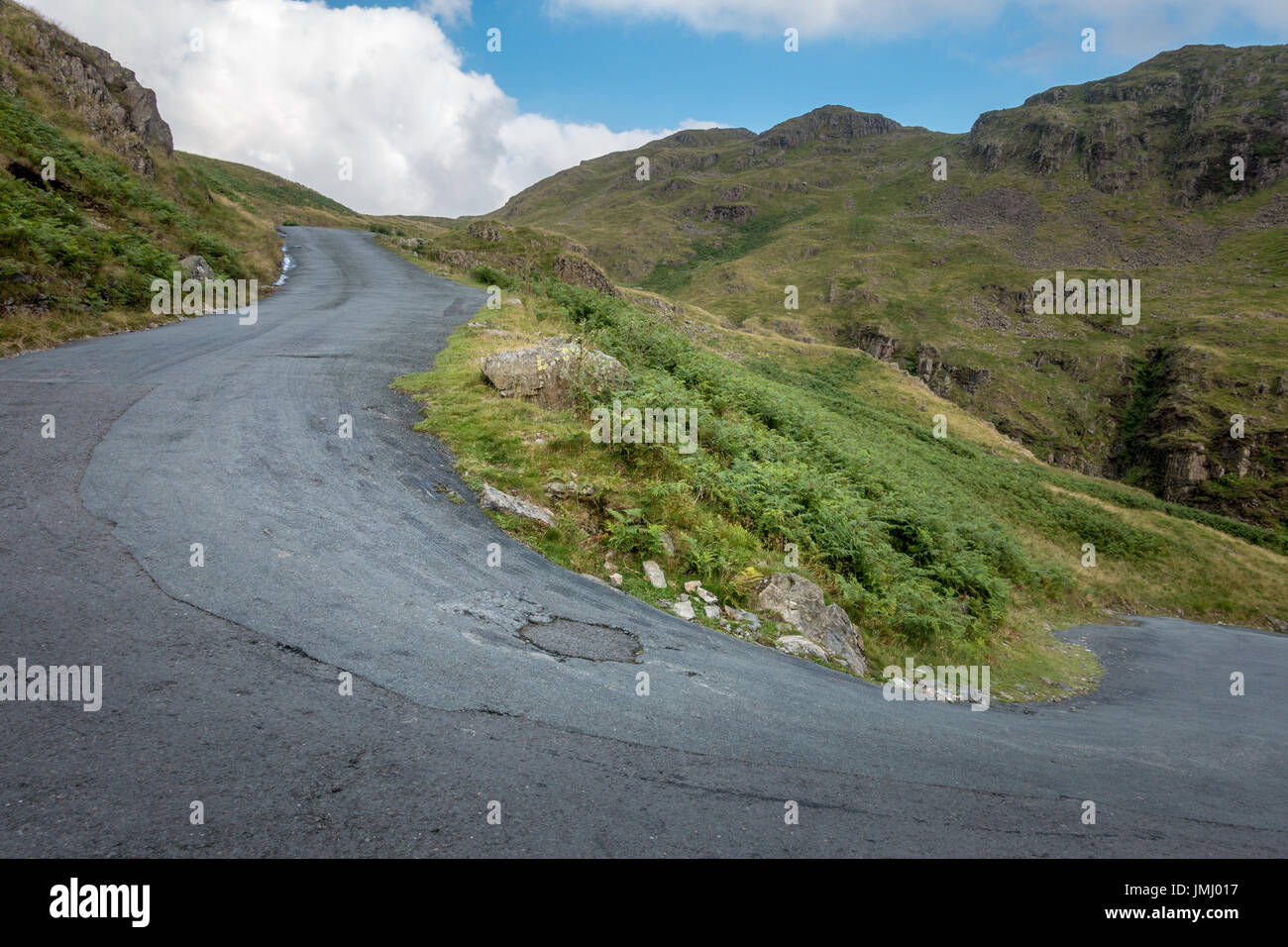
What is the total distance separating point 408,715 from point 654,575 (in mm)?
4261

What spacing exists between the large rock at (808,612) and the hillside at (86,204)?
14.0m

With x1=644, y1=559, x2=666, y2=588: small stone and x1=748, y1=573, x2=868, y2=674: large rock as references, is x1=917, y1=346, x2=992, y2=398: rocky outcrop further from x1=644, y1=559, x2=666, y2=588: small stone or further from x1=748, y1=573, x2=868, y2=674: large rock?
x1=644, y1=559, x2=666, y2=588: small stone

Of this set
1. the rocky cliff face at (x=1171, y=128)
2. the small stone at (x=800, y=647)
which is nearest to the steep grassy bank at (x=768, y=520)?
the small stone at (x=800, y=647)

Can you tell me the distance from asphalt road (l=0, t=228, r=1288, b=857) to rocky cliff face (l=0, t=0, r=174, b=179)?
2124cm

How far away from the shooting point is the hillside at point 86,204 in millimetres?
12000

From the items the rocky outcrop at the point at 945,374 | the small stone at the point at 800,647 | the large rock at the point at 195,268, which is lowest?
the small stone at the point at 800,647

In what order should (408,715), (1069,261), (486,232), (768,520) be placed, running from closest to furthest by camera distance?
(408,715)
(768,520)
(486,232)
(1069,261)

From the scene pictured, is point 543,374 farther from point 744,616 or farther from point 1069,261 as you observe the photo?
point 1069,261

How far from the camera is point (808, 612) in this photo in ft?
26.2

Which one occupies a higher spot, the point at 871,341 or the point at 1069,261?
the point at 1069,261

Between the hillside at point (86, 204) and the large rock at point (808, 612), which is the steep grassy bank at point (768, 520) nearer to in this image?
the large rock at point (808, 612)

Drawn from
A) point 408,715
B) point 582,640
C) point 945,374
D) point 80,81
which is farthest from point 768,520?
point 945,374

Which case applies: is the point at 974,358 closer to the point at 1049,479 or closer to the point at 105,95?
the point at 1049,479
